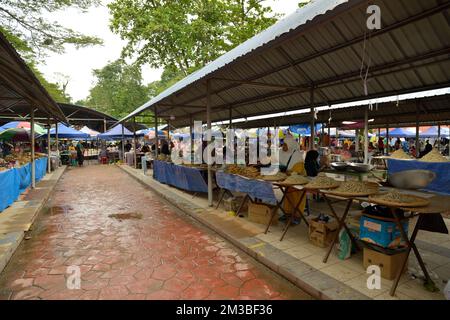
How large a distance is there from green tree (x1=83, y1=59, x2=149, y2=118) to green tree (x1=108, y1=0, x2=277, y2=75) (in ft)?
36.4

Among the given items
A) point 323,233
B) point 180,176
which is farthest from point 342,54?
point 180,176

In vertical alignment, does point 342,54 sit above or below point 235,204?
above

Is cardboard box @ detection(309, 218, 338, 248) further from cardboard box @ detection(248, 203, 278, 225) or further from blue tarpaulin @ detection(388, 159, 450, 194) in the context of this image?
blue tarpaulin @ detection(388, 159, 450, 194)

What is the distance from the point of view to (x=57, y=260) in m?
4.61

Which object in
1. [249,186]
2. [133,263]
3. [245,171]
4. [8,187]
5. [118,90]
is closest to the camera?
[133,263]

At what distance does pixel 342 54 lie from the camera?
6.06m

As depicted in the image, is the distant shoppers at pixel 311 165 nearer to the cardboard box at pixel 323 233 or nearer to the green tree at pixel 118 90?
the cardboard box at pixel 323 233

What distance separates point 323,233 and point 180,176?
6.27 metres

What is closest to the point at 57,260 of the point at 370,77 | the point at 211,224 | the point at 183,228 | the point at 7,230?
the point at 7,230

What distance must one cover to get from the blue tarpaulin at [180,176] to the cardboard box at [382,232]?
5.26m

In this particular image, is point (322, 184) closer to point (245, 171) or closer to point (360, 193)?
point (360, 193)

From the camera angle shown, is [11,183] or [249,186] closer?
[249,186]

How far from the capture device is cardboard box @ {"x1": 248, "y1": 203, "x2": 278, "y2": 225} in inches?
235

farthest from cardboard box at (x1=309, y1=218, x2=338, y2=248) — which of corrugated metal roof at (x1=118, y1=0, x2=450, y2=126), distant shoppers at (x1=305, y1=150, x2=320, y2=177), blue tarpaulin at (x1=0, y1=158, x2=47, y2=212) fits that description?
blue tarpaulin at (x1=0, y1=158, x2=47, y2=212)
